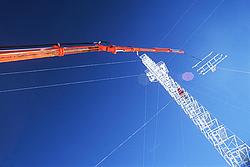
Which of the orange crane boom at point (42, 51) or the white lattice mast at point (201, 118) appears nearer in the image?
the orange crane boom at point (42, 51)

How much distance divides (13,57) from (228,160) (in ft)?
51.4

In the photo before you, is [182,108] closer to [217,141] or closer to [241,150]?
[217,141]

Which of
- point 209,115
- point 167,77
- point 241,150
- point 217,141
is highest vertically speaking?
point 167,77

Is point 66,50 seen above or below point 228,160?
above

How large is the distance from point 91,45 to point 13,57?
216 inches

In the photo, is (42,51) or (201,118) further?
(201,118)

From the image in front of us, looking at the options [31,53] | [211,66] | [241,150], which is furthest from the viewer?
[211,66]

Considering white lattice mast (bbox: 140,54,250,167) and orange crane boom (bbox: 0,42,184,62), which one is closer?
orange crane boom (bbox: 0,42,184,62)

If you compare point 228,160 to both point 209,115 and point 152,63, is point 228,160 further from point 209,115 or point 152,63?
point 152,63

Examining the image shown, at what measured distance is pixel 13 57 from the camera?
25.3ft

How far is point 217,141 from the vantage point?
1912cm

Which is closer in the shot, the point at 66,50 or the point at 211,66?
the point at 66,50

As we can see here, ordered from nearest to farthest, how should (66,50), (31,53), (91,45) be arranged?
(31,53), (66,50), (91,45)

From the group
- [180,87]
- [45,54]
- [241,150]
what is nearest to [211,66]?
[180,87]
